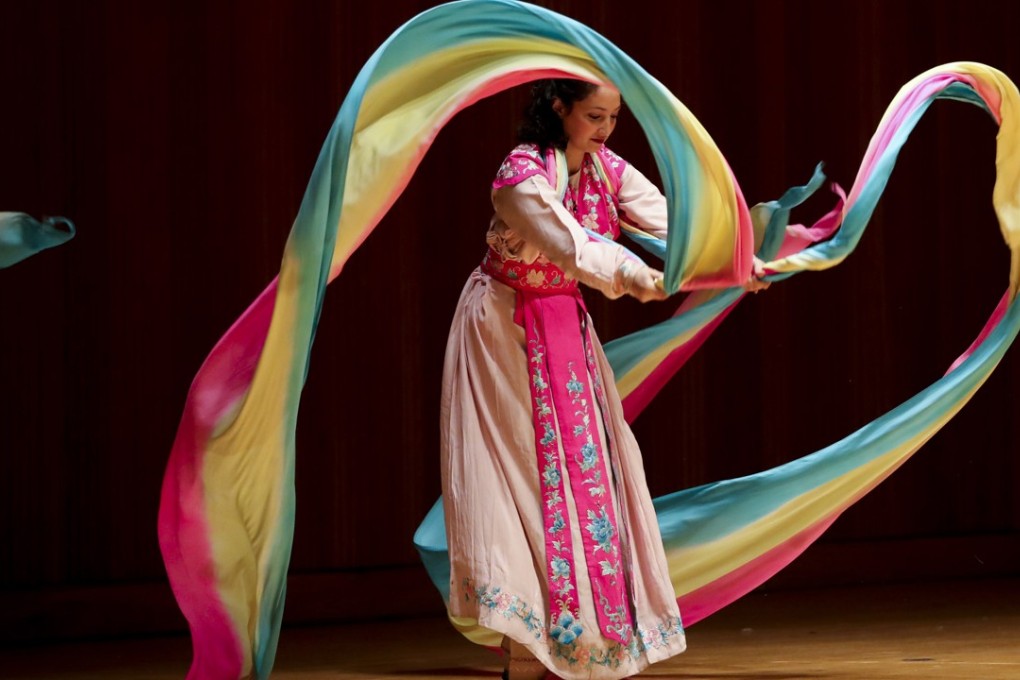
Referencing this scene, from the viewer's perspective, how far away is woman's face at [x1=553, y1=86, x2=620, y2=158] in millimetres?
2900

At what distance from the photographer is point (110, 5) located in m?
4.10

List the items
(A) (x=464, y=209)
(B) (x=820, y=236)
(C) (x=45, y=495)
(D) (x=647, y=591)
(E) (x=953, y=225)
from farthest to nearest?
1. (E) (x=953, y=225)
2. (A) (x=464, y=209)
3. (C) (x=45, y=495)
4. (B) (x=820, y=236)
5. (D) (x=647, y=591)

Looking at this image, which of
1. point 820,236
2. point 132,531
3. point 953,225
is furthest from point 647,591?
point 953,225

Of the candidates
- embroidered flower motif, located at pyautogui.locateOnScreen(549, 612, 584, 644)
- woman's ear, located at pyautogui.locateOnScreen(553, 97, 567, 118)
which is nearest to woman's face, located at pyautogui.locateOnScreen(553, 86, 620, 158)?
woman's ear, located at pyautogui.locateOnScreen(553, 97, 567, 118)

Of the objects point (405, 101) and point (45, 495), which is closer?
point (405, 101)

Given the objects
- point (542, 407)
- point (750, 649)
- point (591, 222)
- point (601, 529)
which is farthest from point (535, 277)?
point (750, 649)

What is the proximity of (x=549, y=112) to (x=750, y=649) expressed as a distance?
1.50m

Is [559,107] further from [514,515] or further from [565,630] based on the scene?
[565,630]

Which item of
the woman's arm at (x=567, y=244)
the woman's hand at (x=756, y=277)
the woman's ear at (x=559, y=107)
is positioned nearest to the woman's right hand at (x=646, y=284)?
the woman's arm at (x=567, y=244)

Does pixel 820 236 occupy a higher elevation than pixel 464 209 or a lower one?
higher

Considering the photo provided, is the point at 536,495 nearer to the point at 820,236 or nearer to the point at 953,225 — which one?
the point at 820,236

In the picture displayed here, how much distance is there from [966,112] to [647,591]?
2.96 meters

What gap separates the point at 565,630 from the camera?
278 cm

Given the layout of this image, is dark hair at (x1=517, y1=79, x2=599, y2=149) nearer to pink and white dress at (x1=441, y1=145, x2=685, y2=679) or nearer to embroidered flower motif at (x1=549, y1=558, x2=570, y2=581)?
pink and white dress at (x1=441, y1=145, x2=685, y2=679)
